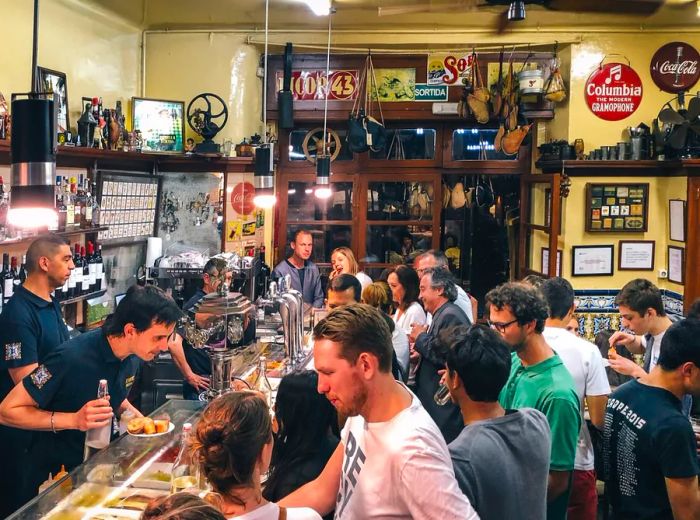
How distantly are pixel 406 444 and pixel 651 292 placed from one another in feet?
9.16

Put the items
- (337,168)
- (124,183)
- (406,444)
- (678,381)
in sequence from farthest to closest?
(337,168), (124,183), (678,381), (406,444)

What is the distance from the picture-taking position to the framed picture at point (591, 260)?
697 cm

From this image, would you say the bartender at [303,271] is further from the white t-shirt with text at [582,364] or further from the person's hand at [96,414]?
the person's hand at [96,414]

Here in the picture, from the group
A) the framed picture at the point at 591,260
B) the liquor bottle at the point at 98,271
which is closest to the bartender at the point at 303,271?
the liquor bottle at the point at 98,271

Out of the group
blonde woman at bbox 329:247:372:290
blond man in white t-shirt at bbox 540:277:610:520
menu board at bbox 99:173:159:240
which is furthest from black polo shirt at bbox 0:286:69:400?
blonde woman at bbox 329:247:372:290

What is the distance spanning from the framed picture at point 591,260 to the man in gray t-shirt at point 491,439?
15.8 feet

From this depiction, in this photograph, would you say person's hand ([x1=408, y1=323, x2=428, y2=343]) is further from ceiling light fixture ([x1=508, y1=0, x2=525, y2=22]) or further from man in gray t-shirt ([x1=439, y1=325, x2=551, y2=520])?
man in gray t-shirt ([x1=439, y1=325, x2=551, y2=520])

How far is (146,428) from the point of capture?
9.45ft

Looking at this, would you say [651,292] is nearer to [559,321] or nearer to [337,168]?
[559,321]

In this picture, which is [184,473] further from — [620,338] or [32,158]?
[620,338]

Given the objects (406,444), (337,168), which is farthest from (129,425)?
(337,168)

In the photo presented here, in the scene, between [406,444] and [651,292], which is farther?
[651,292]

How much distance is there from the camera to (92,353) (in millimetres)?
3041

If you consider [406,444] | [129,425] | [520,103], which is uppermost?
[520,103]
